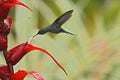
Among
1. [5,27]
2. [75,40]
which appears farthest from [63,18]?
[75,40]

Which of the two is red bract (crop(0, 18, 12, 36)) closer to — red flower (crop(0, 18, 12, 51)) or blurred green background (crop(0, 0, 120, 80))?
red flower (crop(0, 18, 12, 51))

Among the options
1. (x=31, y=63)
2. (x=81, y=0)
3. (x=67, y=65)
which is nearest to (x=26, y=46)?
(x=31, y=63)

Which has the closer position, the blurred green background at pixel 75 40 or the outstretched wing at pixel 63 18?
the outstretched wing at pixel 63 18

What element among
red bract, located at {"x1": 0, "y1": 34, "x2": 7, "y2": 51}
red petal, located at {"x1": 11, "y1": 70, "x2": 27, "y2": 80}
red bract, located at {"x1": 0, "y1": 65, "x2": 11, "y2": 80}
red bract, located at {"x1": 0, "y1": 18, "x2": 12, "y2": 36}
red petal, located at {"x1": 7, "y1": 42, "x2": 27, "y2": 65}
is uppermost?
red bract, located at {"x1": 0, "y1": 18, "x2": 12, "y2": 36}

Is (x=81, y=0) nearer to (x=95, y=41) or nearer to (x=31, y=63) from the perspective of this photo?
(x=95, y=41)

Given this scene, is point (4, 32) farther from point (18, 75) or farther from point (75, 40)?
point (75, 40)

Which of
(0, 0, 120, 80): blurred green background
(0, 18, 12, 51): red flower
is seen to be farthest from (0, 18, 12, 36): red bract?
(0, 0, 120, 80): blurred green background

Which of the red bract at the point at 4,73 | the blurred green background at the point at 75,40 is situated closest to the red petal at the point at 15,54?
the red bract at the point at 4,73


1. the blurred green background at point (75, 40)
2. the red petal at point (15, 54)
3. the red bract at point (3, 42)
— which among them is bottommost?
the blurred green background at point (75, 40)

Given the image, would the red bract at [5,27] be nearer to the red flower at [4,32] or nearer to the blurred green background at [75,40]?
the red flower at [4,32]
